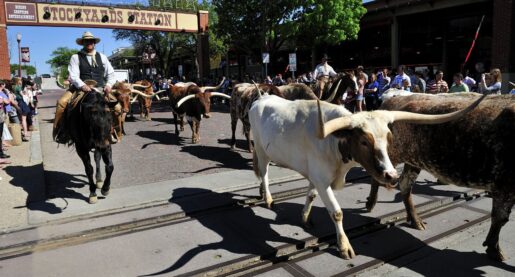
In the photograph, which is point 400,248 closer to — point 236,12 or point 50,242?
point 50,242

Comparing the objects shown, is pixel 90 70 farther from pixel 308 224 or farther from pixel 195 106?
pixel 308 224

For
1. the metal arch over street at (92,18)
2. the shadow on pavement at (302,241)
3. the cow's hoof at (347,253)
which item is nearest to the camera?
the shadow on pavement at (302,241)

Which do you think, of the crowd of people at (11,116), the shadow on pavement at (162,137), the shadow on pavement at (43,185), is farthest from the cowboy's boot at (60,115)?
the shadow on pavement at (162,137)

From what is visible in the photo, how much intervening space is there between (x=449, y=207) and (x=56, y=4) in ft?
81.8

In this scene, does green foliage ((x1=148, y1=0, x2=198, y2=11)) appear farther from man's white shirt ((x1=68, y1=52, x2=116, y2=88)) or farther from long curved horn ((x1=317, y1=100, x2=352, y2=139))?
long curved horn ((x1=317, y1=100, x2=352, y2=139))

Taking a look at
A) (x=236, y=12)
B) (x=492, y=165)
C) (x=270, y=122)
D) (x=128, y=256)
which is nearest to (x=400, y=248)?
(x=492, y=165)

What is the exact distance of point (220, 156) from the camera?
9.52 meters

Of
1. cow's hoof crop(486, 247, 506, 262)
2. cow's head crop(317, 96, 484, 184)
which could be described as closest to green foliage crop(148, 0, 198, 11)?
cow's head crop(317, 96, 484, 184)

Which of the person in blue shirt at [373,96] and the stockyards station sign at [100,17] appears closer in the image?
the person in blue shirt at [373,96]

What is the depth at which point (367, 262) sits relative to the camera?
4105mm

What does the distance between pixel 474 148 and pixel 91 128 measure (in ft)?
16.8

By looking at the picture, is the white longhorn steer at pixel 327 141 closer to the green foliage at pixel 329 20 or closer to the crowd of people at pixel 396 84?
the crowd of people at pixel 396 84

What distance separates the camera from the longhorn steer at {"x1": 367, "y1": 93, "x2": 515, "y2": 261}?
12.6 feet

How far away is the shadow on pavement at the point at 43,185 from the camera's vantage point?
6.02 metres
